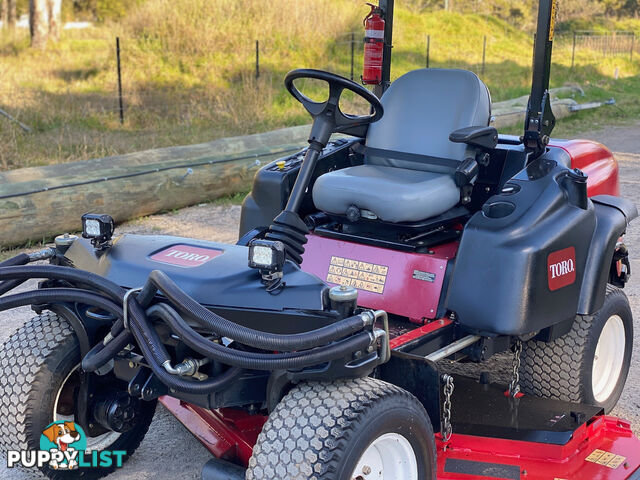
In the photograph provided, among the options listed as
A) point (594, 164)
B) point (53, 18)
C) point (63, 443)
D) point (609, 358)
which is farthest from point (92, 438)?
point (53, 18)

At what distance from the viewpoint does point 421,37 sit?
770 inches

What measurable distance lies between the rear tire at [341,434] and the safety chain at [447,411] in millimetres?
289

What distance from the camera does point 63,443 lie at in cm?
266

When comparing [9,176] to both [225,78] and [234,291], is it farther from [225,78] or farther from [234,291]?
[225,78]

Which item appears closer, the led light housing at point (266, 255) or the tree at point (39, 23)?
the led light housing at point (266, 255)

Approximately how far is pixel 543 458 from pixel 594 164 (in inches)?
57.2

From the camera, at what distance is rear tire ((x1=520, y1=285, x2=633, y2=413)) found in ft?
10.6

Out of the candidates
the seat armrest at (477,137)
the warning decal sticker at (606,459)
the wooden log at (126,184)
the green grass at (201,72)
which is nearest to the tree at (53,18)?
the green grass at (201,72)

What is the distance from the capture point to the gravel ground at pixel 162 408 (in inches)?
118

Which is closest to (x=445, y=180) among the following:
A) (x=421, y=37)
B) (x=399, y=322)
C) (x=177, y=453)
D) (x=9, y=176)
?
(x=399, y=322)

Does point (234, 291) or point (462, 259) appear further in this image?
point (462, 259)

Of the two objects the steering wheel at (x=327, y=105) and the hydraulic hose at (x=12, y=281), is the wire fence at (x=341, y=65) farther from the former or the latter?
the hydraulic hose at (x=12, y=281)

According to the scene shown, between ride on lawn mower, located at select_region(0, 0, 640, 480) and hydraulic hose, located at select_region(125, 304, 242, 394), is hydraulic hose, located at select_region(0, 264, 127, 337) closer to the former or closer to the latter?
ride on lawn mower, located at select_region(0, 0, 640, 480)

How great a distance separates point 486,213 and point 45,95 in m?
10.3
